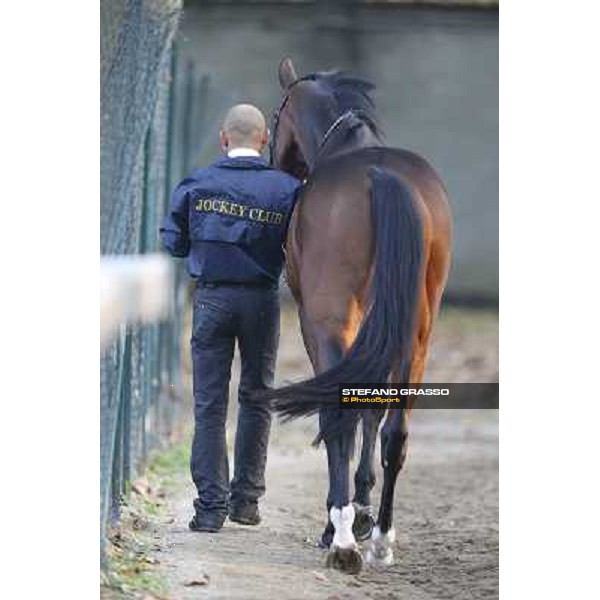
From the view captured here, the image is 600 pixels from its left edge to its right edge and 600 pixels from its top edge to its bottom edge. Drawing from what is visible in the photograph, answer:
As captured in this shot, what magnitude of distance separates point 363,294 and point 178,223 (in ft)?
2.22

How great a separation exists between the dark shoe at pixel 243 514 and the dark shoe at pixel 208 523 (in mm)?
115

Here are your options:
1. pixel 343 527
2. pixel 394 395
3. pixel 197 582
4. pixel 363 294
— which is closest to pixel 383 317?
pixel 363 294

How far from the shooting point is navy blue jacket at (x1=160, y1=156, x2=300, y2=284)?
21.2 feet

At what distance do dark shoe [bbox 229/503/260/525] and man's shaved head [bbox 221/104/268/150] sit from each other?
1.26 m

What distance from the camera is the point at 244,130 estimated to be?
21.5ft

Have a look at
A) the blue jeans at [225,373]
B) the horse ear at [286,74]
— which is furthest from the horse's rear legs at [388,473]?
the horse ear at [286,74]

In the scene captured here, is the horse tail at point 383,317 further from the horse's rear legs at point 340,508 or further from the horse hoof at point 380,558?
the horse hoof at point 380,558

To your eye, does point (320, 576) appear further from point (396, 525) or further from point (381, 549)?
point (396, 525)

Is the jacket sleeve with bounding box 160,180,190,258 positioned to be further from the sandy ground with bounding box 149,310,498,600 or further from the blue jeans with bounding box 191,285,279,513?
the sandy ground with bounding box 149,310,498,600

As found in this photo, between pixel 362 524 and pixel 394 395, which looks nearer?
pixel 394 395

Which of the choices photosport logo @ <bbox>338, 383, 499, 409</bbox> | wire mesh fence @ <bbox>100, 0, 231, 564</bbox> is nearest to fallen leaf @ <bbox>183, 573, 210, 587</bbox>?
wire mesh fence @ <bbox>100, 0, 231, 564</bbox>
